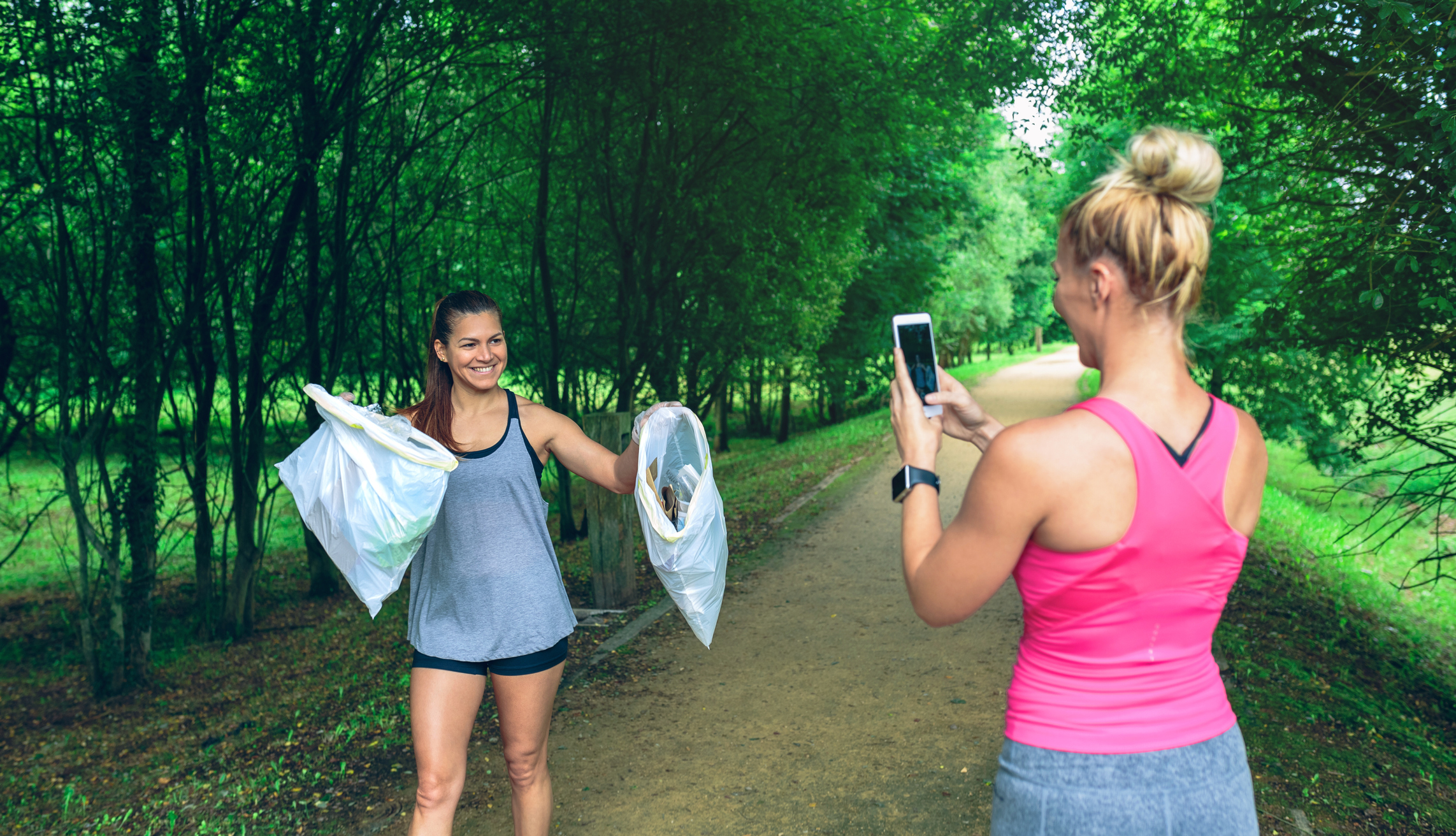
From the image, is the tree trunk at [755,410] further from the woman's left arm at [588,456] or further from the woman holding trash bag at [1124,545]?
the woman holding trash bag at [1124,545]

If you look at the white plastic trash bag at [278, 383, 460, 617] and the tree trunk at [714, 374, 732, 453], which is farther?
the tree trunk at [714, 374, 732, 453]

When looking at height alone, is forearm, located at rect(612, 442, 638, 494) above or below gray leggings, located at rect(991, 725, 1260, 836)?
above

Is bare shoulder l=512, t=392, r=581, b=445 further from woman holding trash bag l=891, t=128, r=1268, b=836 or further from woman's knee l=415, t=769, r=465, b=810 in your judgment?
woman holding trash bag l=891, t=128, r=1268, b=836

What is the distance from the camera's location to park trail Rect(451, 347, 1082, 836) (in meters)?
4.08

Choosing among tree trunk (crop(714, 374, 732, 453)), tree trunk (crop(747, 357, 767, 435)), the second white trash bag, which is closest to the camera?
the second white trash bag

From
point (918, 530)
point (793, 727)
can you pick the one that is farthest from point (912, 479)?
point (793, 727)

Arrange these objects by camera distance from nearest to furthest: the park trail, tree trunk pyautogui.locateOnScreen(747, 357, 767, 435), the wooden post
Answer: the park trail < the wooden post < tree trunk pyautogui.locateOnScreen(747, 357, 767, 435)

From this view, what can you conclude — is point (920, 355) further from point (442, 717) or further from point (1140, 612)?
point (442, 717)

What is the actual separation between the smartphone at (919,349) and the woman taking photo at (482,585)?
119 centimetres

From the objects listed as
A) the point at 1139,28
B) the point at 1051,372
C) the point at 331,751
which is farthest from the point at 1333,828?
the point at 1051,372

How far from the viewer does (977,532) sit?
153cm

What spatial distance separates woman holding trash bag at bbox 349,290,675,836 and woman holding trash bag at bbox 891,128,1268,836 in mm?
1611

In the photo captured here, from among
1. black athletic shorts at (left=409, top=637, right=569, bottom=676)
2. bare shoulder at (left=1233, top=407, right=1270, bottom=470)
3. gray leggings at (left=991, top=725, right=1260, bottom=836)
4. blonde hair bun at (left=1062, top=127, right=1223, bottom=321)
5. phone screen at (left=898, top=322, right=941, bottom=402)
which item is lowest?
black athletic shorts at (left=409, top=637, right=569, bottom=676)

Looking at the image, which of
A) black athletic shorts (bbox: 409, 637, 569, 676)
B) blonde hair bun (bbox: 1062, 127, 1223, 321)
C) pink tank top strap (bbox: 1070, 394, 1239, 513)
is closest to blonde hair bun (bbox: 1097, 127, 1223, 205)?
blonde hair bun (bbox: 1062, 127, 1223, 321)
